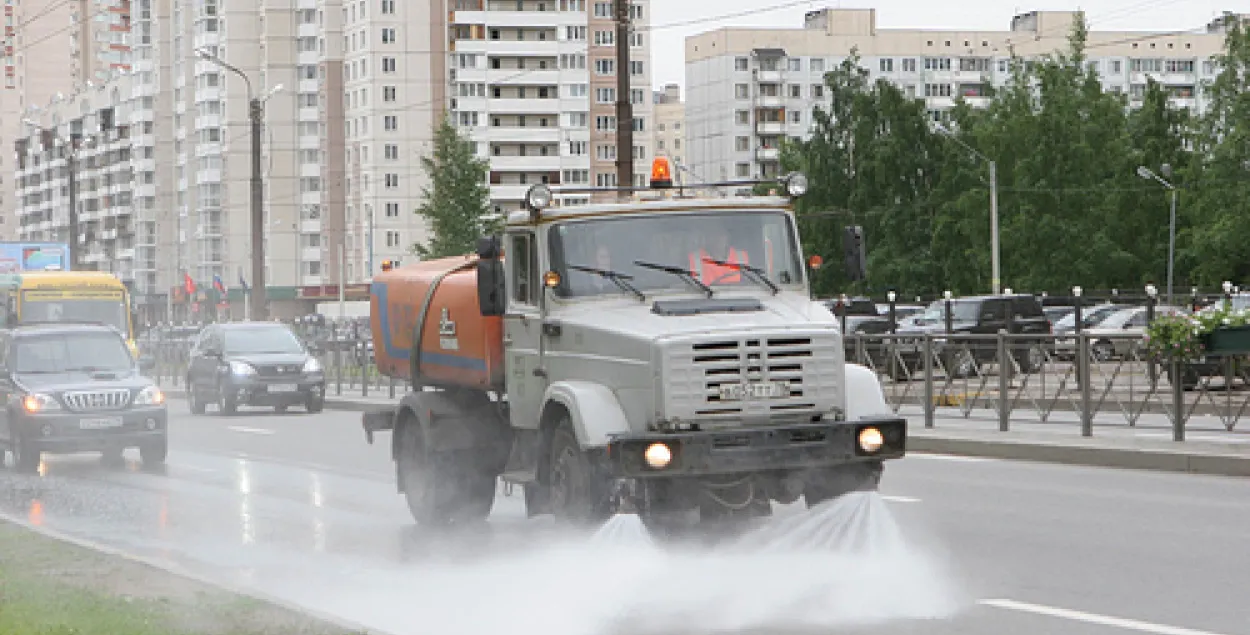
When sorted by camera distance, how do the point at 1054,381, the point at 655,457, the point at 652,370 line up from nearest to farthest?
the point at 655,457
the point at 652,370
the point at 1054,381

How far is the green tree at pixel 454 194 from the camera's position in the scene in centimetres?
6022

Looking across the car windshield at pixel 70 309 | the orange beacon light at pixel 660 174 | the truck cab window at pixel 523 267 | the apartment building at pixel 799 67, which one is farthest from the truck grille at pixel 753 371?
the apartment building at pixel 799 67

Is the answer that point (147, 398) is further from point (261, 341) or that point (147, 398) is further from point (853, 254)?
point (261, 341)

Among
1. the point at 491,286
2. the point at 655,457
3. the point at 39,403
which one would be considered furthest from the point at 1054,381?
the point at 39,403

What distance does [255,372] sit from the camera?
3422 cm

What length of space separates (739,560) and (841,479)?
788mm

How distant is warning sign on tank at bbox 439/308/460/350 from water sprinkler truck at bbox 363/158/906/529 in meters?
0.02

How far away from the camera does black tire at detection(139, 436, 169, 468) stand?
71.0 ft

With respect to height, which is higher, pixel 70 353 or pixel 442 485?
pixel 70 353

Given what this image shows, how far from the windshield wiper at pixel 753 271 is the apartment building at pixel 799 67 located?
139 m

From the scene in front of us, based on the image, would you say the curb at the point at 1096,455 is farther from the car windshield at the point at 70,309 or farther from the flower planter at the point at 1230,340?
the car windshield at the point at 70,309

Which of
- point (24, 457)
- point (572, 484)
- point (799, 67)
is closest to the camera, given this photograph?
point (572, 484)

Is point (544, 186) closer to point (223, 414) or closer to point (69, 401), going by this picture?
point (69, 401)

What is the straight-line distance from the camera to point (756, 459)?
1028 centimetres
